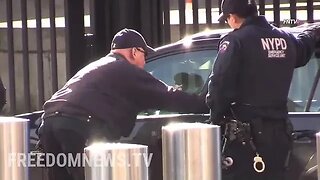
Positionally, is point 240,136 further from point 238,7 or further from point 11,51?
point 11,51

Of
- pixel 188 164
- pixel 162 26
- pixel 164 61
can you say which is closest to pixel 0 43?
pixel 162 26

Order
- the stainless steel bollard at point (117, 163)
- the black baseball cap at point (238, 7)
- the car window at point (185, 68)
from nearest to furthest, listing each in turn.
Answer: the stainless steel bollard at point (117, 163), the black baseball cap at point (238, 7), the car window at point (185, 68)

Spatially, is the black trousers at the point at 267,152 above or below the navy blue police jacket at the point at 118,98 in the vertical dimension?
below

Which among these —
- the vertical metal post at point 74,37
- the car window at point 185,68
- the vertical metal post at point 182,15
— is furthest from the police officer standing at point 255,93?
the vertical metal post at point 74,37

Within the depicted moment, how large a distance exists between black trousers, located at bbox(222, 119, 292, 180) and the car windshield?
17.6 inches

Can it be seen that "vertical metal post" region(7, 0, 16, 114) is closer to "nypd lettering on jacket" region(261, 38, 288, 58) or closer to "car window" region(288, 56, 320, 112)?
"car window" region(288, 56, 320, 112)

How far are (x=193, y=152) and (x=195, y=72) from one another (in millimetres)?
2491

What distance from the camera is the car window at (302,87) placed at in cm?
519

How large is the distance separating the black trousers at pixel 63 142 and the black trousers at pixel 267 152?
0.84 m

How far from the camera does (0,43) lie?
10609 mm

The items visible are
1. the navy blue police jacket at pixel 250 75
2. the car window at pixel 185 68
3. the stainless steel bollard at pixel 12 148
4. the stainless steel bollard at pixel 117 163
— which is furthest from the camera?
the car window at pixel 185 68

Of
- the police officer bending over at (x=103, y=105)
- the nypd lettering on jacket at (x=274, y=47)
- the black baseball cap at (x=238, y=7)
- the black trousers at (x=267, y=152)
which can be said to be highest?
the black baseball cap at (x=238, y=7)

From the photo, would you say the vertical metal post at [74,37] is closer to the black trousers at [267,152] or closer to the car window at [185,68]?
the car window at [185,68]

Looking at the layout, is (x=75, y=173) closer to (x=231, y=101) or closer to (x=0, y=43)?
(x=231, y=101)
